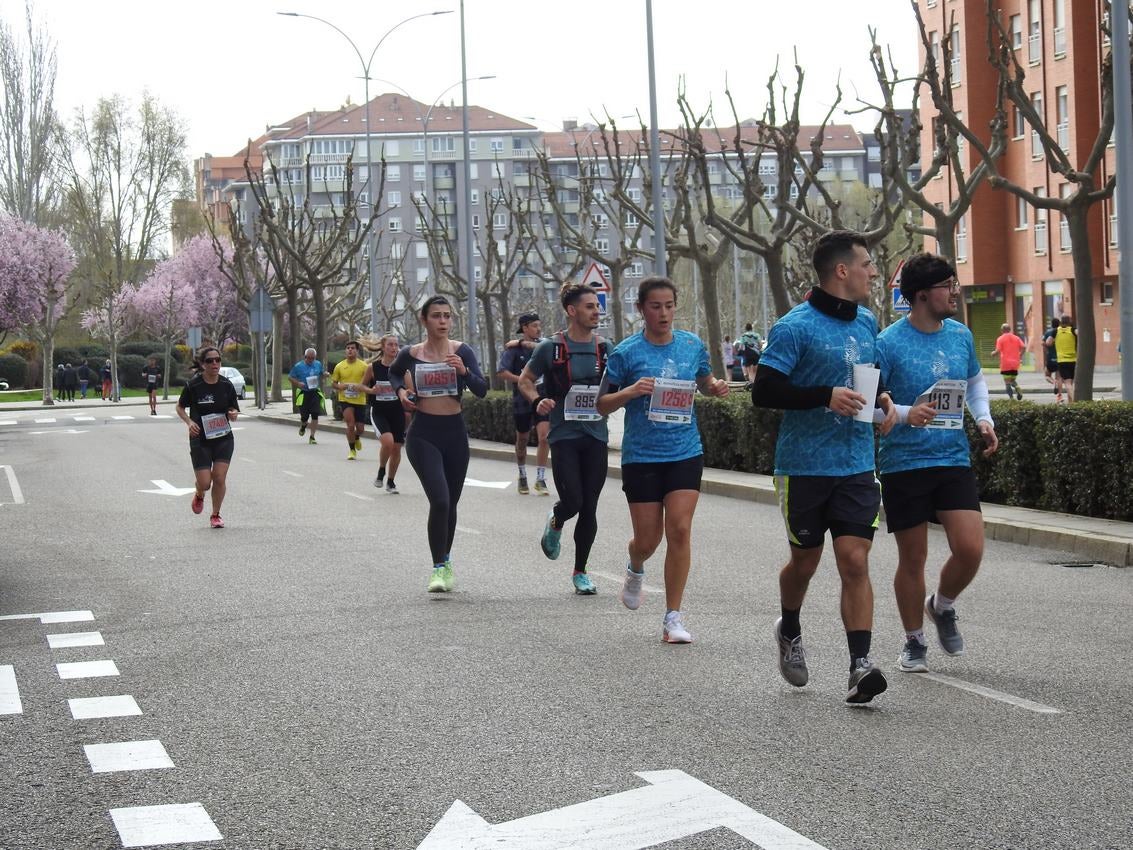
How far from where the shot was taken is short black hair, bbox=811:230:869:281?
7000 mm

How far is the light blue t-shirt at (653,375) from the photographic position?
895 centimetres

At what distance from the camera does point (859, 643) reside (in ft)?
22.9

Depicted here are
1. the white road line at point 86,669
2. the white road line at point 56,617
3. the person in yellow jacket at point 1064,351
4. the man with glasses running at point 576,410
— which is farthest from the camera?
the person in yellow jacket at point 1064,351

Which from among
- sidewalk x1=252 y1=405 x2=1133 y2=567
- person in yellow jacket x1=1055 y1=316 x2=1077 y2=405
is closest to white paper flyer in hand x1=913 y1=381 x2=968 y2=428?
sidewalk x1=252 y1=405 x2=1133 y2=567

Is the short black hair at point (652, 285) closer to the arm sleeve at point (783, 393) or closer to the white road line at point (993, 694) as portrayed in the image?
the arm sleeve at point (783, 393)

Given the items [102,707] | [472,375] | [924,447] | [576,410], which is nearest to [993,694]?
[924,447]

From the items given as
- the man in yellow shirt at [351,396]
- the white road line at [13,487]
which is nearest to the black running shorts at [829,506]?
the white road line at [13,487]

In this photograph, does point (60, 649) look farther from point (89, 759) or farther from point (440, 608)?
point (89, 759)

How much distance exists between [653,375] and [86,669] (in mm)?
3065

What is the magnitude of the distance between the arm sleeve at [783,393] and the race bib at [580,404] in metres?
3.19

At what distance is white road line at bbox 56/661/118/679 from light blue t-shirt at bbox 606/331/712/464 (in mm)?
2684

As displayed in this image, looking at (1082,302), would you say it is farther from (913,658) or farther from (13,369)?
(13,369)

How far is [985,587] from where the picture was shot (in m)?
11.2

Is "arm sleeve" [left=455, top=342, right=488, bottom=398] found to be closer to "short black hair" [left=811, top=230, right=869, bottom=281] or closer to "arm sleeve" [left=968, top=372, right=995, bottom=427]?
"arm sleeve" [left=968, top=372, right=995, bottom=427]
